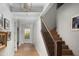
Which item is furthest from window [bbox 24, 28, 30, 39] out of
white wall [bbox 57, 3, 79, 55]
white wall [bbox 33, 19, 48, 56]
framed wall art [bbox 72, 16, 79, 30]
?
framed wall art [bbox 72, 16, 79, 30]

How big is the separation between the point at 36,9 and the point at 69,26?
906mm

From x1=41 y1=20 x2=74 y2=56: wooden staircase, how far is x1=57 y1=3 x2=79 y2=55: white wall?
12cm

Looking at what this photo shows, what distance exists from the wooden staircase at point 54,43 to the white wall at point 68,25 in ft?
0.38

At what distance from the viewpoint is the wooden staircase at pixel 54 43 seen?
2793mm

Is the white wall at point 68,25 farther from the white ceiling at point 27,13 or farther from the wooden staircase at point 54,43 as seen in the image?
the white ceiling at point 27,13

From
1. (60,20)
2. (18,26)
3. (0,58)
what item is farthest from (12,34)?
(60,20)

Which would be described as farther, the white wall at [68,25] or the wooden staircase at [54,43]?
the white wall at [68,25]

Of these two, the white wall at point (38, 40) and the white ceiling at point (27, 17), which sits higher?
the white ceiling at point (27, 17)

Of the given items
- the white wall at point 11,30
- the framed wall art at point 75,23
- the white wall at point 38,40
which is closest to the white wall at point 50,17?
the white wall at point 38,40

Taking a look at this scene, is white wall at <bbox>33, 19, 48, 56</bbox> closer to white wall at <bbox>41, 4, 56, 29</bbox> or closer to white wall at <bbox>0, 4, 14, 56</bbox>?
white wall at <bbox>41, 4, 56, 29</bbox>

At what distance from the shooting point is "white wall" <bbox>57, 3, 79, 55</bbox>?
2996 millimetres

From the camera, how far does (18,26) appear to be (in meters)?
2.64

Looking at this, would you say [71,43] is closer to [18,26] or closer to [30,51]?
[30,51]

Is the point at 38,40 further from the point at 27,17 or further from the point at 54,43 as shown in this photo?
the point at 27,17
